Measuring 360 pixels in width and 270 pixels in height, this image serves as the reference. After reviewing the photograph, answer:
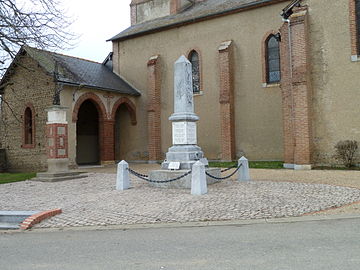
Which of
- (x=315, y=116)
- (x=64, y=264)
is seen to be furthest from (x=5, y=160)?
(x=64, y=264)

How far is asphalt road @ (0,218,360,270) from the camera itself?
423cm

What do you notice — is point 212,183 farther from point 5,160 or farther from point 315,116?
point 5,160

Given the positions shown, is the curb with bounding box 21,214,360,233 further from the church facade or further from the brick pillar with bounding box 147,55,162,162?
the brick pillar with bounding box 147,55,162,162

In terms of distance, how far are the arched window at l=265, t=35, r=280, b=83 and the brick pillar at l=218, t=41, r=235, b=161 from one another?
2032 millimetres

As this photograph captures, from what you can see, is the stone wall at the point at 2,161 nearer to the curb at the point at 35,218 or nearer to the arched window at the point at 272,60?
the curb at the point at 35,218

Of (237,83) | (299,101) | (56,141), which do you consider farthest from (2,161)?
(299,101)

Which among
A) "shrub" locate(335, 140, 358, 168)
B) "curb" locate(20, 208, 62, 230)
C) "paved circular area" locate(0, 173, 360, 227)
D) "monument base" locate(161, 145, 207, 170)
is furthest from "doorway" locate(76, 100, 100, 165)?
"curb" locate(20, 208, 62, 230)

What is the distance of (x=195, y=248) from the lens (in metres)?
4.94

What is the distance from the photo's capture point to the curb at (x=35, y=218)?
680 cm

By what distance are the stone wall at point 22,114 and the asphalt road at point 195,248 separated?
14367 mm

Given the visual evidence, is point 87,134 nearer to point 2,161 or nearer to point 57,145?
point 2,161

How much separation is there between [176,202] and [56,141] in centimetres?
847

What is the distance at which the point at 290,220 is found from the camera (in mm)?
6402

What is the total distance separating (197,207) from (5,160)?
18140mm
